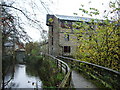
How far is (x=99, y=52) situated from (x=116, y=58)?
685 mm

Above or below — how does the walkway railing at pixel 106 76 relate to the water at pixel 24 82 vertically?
above

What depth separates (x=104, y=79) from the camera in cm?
318

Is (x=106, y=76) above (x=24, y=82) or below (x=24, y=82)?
above

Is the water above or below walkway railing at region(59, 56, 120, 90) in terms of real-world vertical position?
below

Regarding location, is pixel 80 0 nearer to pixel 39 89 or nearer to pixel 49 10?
pixel 49 10

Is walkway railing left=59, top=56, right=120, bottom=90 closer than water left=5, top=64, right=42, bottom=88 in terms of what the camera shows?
Yes

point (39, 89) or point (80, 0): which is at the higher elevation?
point (80, 0)

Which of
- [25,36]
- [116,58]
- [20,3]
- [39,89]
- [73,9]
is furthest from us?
[39,89]

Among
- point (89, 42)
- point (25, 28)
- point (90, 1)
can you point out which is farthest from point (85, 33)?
point (25, 28)

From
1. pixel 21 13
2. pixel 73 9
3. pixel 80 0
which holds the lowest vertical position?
pixel 21 13

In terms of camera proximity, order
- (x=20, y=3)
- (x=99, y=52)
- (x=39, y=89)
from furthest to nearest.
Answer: (x=39, y=89)
(x=99, y=52)
(x=20, y=3)

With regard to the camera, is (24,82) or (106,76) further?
(24,82)

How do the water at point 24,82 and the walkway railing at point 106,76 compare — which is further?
the water at point 24,82

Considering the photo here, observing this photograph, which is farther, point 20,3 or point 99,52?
point 99,52
